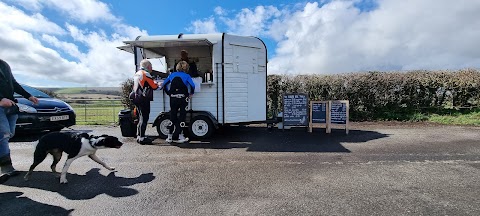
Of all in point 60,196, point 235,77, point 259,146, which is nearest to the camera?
point 60,196

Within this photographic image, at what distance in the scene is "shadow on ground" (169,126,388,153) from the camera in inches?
241

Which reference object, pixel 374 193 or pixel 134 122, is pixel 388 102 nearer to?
pixel 374 193

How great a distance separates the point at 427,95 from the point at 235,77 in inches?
330

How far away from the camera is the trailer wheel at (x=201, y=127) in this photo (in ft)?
23.4

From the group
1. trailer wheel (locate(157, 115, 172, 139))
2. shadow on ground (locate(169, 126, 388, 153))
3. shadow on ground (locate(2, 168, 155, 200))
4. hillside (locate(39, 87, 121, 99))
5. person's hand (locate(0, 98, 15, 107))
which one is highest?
hillside (locate(39, 87, 121, 99))

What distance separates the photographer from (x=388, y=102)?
36.2 ft

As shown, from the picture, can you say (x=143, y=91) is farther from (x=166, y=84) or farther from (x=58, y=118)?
(x=58, y=118)

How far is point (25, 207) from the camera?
315cm

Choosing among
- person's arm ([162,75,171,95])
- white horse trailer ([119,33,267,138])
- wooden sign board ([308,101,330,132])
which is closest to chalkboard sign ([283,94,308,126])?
wooden sign board ([308,101,330,132])

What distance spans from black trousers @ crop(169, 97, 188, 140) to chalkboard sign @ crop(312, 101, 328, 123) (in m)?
3.79

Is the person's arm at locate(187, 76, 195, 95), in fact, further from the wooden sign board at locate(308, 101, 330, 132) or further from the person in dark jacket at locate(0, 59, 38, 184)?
the wooden sign board at locate(308, 101, 330, 132)

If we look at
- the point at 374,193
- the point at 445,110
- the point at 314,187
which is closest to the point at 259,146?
the point at 314,187

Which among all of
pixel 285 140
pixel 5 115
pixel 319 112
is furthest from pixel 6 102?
pixel 319 112

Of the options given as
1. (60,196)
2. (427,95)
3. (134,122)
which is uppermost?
(427,95)
